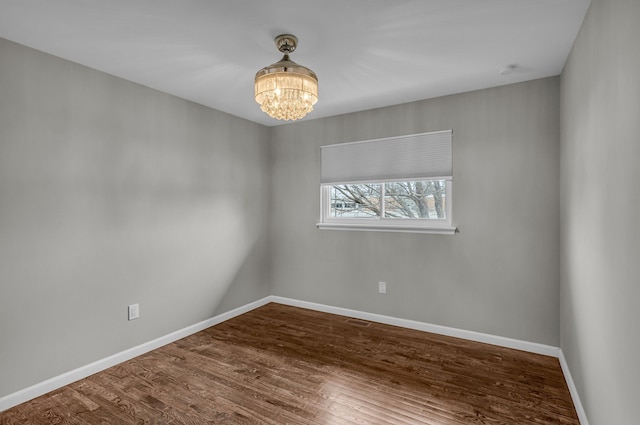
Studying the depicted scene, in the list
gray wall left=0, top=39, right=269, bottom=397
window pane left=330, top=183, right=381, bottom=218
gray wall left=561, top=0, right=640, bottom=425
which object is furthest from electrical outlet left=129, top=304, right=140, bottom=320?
gray wall left=561, top=0, right=640, bottom=425

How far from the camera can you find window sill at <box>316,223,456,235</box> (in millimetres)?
3321

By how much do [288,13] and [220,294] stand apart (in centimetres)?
300

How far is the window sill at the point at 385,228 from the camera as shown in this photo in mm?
3321

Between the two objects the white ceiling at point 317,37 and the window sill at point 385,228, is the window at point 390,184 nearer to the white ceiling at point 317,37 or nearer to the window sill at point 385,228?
the window sill at point 385,228

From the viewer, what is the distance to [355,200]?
13.2 ft

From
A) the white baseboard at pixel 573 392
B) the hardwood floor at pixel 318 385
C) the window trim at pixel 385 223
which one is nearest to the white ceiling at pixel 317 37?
the window trim at pixel 385 223

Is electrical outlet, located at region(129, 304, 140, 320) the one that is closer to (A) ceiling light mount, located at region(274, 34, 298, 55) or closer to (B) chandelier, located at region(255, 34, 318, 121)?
(B) chandelier, located at region(255, 34, 318, 121)

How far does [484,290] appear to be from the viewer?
3.14 metres

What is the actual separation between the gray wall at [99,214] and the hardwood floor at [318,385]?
355 mm

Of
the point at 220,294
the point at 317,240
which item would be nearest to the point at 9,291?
the point at 220,294

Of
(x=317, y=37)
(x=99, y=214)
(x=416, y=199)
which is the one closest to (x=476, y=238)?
(x=416, y=199)

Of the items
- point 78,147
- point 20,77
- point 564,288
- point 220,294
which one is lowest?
point 220,294

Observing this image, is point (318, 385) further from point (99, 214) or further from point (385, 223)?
point (99, 214)

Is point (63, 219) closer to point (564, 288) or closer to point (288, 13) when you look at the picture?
point (288, 13)
